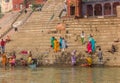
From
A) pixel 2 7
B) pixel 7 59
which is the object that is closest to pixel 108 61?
pixel 7 59

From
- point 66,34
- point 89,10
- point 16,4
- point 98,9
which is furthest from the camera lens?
point 16,4

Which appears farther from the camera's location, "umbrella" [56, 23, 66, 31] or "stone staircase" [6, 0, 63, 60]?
"umbrella" [56, 23, 66, 31]

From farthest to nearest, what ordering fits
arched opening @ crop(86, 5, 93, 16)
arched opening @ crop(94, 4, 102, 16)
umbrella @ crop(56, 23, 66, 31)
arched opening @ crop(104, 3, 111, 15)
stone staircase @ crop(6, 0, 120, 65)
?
arched opening @ crop(86, 5, 93, 16) → arched opening @ crop(94, 4, 102, 16) → arched opening @ crop(104, 3, 111, 15) → umbrella @ crop(56, 23, 66, 31) → stone staircase @ crop(6, 0, 120, 65)

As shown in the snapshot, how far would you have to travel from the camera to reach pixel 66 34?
37.5m

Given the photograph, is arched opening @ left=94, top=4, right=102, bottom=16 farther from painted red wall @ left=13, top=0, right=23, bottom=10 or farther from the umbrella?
painted red wall @ left=13, top=0, right=23, bottom=10

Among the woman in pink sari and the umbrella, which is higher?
the umbrella

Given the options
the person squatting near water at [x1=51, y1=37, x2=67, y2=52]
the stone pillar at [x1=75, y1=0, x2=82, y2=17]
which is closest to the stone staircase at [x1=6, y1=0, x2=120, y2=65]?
the person squatting near water at [x1=51, y1=37, x2=67, y2=52]

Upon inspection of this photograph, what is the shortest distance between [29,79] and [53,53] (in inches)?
418

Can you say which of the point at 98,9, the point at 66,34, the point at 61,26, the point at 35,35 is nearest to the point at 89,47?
the point at 66,34

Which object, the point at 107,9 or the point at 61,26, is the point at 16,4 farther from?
A: the point at 61,26

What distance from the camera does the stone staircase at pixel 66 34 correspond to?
1364 inches

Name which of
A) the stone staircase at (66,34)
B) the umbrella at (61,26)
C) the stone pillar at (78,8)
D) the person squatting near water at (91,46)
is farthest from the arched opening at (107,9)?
the person squatting near water at (91,46)

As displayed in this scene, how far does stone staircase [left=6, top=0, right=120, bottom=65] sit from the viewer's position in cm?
3466

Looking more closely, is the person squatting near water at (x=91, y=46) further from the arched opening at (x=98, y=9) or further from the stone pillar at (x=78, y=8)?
the arched opening at (x=98, y=9)
